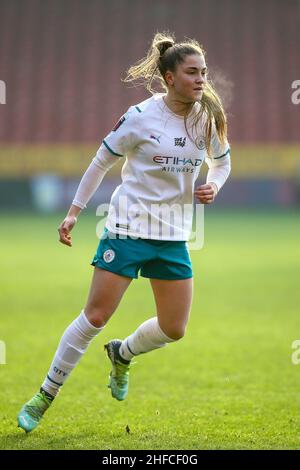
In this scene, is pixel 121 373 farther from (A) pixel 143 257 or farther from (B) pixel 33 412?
(A) pixel 143 257

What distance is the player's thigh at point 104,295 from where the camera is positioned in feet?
13.9

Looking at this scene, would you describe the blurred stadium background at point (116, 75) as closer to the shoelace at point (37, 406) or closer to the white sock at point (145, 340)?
the white sock at point (145, 340)

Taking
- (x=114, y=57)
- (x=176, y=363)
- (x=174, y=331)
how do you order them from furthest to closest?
(x=114, y=57) → (x=176, y=363) → (x=174, y=331)

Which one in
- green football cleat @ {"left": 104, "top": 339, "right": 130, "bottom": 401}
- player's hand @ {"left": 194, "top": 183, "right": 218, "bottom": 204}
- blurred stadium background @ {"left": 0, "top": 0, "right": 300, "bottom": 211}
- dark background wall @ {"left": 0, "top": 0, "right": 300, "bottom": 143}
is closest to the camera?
player's hand @ {"left": 194, "top": 183, "right": 218, "bottom": 204}

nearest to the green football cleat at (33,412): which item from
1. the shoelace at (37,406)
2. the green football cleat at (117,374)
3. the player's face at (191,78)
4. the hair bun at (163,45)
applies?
the shoelace at (37,406)

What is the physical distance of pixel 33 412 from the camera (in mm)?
4328

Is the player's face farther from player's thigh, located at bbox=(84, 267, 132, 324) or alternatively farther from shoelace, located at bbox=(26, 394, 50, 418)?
shoelace, located at bbox=(26, 394, 50, 418)

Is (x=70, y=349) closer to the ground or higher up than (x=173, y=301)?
closer to the ground

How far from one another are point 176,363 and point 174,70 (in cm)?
282

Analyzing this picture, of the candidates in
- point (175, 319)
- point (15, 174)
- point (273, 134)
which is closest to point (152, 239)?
point (175, 319)

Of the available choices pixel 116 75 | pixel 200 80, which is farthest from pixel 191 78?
pixel 116 75

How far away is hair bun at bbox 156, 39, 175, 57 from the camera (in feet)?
14.4

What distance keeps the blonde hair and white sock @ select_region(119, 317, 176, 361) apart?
0.92m

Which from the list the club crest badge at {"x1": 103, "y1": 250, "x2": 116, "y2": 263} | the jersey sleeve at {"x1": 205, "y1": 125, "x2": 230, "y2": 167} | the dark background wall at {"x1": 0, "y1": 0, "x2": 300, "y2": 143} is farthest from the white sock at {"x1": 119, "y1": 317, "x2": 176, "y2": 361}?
the dark background wall at {"x1": 0, "y1": 0, "x2": 300, "y2": 143}
